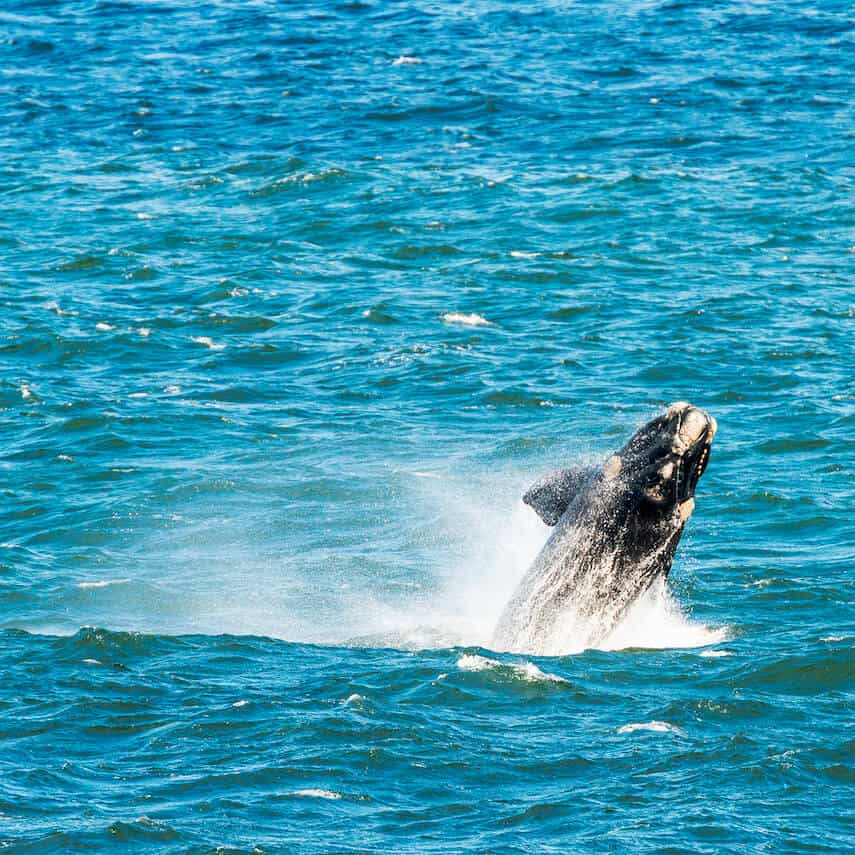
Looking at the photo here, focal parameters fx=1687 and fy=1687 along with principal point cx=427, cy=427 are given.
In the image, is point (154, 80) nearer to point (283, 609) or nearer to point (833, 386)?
point (833, 386)

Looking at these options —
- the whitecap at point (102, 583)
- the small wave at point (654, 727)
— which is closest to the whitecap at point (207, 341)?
the whitecap at point (102, 583)

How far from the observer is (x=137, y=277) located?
138ft

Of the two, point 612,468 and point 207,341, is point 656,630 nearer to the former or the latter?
point 612,468

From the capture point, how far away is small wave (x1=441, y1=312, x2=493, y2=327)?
3819 cm

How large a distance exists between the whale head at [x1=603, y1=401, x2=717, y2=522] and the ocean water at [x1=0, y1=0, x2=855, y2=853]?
199 centimetres

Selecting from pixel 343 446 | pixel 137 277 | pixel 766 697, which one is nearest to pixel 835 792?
pixel 766 697

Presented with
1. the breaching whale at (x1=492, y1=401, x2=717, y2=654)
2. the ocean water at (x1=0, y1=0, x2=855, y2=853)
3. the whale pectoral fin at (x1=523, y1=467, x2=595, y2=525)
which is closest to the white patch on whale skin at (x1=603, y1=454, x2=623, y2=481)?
the breaching whale at (x1=492, y1=401, x2=717, y2=654)

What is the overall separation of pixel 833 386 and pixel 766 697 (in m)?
14.9

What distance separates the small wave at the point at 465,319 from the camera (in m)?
38.2

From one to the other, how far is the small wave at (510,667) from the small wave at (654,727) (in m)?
1.49

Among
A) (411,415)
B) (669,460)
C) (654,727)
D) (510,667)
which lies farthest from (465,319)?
(654,727)

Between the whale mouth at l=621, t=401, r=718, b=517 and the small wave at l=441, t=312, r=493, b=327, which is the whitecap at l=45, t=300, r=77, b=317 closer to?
the small wave at l=441, t=312, r=493, b=327

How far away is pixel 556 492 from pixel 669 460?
1741 millimetres

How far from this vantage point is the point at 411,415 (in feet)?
108
